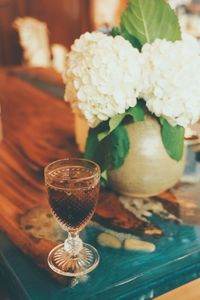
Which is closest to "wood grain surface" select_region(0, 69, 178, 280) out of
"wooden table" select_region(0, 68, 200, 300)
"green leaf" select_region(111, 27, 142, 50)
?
"wooden table" select_region(0, 68, 200, 300)

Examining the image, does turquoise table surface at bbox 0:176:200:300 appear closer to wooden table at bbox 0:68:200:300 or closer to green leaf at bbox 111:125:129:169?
wooden table at bbox 0:68:200:300

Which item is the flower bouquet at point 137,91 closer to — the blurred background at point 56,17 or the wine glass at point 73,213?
the wine glass at point 73,213

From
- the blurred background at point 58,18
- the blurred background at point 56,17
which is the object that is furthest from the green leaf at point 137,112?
the blurred background at point 56,17

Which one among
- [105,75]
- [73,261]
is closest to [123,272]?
[73,261]

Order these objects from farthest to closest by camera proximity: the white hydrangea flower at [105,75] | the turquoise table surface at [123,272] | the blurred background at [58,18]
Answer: the blurred background at [58,18] < the white hydrangea flower at [105,75] < the turquoise table surface at [123,272]

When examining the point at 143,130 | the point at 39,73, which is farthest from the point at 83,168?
the point at 39,73
